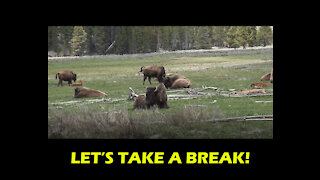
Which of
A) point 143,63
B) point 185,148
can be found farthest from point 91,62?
point 185,148

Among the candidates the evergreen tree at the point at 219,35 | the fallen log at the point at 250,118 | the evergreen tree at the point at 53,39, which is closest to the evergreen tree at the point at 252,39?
the evergreen tree at the point at 219,35

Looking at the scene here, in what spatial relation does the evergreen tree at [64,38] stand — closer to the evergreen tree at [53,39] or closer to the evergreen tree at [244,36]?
the evergreen tree at [53,39]

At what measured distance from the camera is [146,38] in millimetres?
14156

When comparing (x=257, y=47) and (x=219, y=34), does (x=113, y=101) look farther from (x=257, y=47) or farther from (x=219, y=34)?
(x=257, y=47)

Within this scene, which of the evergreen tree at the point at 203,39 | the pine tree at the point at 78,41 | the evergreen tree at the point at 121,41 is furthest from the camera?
the evergreen tree at the point at 203,39

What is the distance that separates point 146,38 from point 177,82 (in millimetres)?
4385

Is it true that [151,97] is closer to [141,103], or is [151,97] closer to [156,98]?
[156,98]

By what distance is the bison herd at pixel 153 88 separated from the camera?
1153 centimetres

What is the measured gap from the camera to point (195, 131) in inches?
336

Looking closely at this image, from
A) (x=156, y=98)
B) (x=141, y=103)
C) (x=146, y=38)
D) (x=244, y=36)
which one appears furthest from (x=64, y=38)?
(x=244, y=36)

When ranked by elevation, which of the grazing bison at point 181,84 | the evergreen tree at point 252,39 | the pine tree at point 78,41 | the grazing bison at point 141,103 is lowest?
the grazing bison at point 141,103

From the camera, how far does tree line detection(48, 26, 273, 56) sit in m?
13.2

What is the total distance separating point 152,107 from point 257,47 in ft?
23.9
